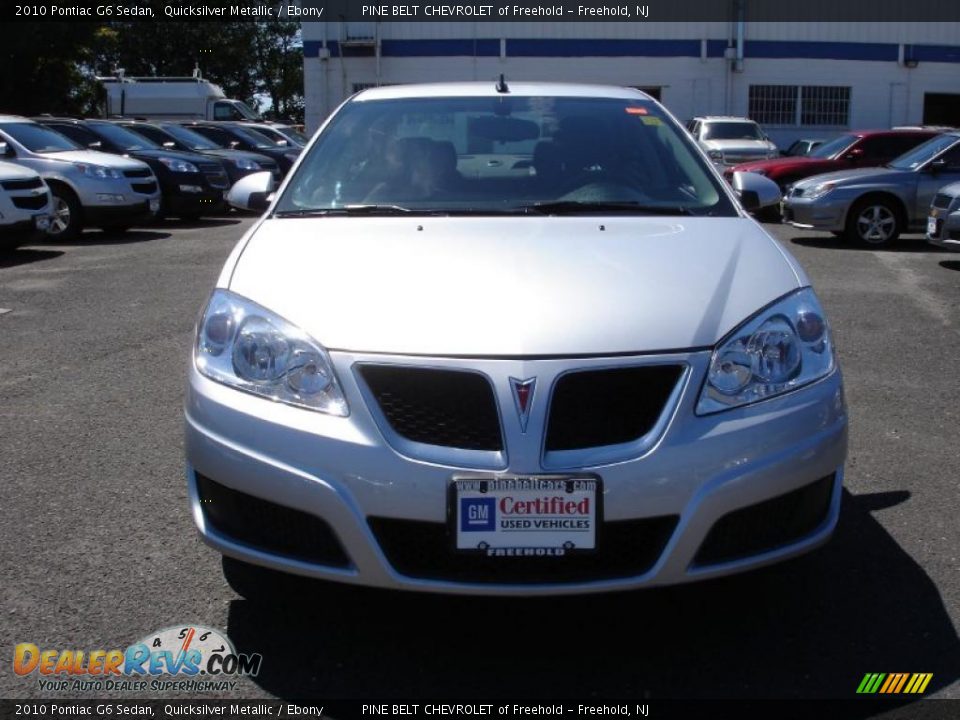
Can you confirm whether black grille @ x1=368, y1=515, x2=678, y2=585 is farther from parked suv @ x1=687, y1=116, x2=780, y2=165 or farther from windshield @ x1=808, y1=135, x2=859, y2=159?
parked suv @ x1=687, y1=116, x2=780, y2=165

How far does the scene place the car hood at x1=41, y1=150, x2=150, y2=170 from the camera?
14359mm

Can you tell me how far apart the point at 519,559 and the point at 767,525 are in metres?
0.69

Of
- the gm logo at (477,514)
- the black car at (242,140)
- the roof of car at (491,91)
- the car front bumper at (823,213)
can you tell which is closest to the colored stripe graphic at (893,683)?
the gm logo at (477,514)

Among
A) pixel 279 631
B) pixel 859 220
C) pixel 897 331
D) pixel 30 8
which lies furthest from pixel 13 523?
pixel 30 8

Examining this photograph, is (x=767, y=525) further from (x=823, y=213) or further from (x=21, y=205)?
(x=823, y=213)

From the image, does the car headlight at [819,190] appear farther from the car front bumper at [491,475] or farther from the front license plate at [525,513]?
the front license plate at [525,513]

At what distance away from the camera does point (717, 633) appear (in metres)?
3.24

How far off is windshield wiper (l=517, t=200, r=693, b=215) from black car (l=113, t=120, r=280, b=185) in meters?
15.0

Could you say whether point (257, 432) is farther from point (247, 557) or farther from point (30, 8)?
point (30, 8)

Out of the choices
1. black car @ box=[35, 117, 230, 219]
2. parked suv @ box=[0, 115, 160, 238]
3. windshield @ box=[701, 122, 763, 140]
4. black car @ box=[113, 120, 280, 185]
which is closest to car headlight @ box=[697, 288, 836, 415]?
parked suv @ box=[0, 115, 160, 238]

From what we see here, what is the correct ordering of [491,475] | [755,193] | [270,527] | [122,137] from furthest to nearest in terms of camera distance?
[122,137], [755,193], [270,527], [491,475]

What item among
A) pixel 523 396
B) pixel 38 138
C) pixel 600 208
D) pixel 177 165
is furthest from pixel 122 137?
pixel 523 396

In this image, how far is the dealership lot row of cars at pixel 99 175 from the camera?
12.1 m

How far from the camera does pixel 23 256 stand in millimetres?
12414
